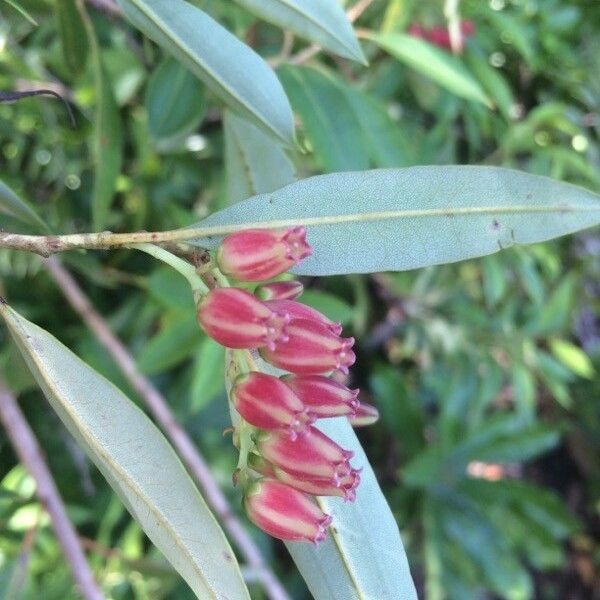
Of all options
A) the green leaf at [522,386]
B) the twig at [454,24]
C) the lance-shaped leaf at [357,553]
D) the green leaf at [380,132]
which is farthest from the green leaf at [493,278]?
the lance-shaped leaf at [357,553]

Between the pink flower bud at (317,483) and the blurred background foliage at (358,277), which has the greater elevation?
the pink flower bud at (317,483)

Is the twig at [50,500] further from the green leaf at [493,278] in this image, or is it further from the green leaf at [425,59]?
the green leaf at [493,278]

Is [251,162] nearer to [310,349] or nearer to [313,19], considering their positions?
[313,19]

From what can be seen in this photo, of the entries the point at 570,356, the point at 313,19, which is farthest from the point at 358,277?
the point at 313,19

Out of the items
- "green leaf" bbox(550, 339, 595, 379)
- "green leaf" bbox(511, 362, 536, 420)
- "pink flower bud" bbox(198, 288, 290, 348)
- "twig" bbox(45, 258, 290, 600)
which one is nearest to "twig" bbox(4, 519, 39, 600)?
"twig" bbox(45, 258, 290, 600)

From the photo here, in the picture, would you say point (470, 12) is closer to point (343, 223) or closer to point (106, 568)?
point (343, 223)

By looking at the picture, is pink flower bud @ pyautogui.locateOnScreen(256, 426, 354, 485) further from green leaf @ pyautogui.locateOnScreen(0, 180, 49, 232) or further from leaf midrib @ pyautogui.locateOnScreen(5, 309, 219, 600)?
green leaf @ pyautogui.locateOnScreen(0, 180, 49, 232)
